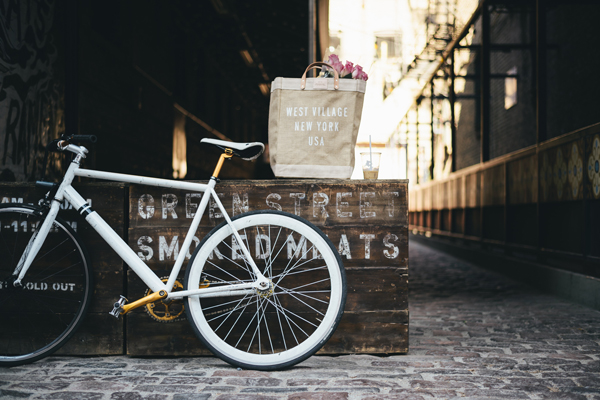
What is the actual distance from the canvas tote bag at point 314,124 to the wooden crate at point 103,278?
1121mm

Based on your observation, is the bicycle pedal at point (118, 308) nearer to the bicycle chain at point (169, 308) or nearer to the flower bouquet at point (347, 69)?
the bicycle chain at point (169, 308)

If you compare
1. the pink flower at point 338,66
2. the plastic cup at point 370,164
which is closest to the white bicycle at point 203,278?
the plastic cup at point 370,164

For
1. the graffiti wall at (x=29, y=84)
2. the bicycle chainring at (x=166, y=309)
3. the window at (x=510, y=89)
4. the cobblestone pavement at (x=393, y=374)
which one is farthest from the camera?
the window at (x=510, y=89)

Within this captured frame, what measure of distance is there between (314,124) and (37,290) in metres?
2.16

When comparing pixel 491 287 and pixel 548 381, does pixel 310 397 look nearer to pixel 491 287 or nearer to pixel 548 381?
pixel 548 381

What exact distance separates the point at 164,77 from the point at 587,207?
7504 millimetres

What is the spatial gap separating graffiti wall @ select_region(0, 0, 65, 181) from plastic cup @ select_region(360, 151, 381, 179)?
2.92 m

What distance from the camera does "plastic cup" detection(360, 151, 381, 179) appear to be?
3.39m

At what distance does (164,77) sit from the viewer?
928cm

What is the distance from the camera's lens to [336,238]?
3221mm

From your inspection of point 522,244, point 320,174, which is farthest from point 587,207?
point 320,174

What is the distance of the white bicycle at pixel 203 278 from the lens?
2.90 metres

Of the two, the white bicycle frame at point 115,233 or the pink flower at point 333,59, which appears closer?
the white bicycle frame at point 115,233

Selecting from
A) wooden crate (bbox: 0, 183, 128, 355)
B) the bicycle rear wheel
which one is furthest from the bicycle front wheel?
the bicycle rear wheel
